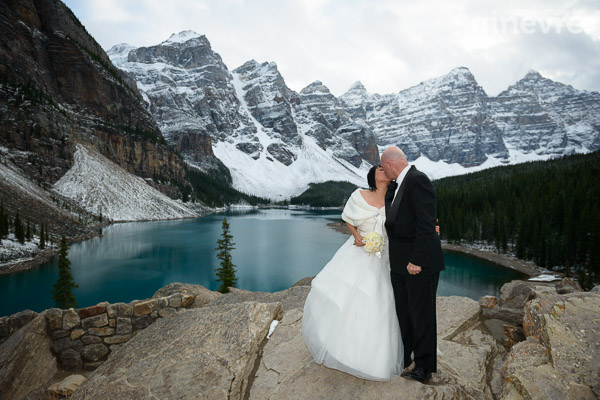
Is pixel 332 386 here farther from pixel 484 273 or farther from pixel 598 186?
pixel 598 186

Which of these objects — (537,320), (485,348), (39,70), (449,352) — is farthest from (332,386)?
(39,70)

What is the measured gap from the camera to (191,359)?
169 inches

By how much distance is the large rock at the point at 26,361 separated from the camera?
500cm

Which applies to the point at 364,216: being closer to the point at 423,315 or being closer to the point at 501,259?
the point at 423,315

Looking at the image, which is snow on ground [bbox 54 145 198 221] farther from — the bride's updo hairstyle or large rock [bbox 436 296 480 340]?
the bride's updo hairstyle

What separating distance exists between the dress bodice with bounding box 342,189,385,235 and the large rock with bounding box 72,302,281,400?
248 centimetres

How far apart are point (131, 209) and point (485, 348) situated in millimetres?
93577

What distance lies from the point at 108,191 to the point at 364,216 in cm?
9366

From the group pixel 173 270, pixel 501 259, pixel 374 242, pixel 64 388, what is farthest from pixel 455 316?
pixel 501 259

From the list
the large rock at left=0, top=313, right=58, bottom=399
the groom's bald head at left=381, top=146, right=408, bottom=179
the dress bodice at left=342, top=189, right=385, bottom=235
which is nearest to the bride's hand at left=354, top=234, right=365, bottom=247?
the dress bodice at left=342, top=189, right=385, bottom=235

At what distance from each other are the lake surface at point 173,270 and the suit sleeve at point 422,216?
86.5ft

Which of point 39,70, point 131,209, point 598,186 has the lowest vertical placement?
point 131,209

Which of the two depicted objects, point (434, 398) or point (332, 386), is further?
point (332, 386)

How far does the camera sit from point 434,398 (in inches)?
128
